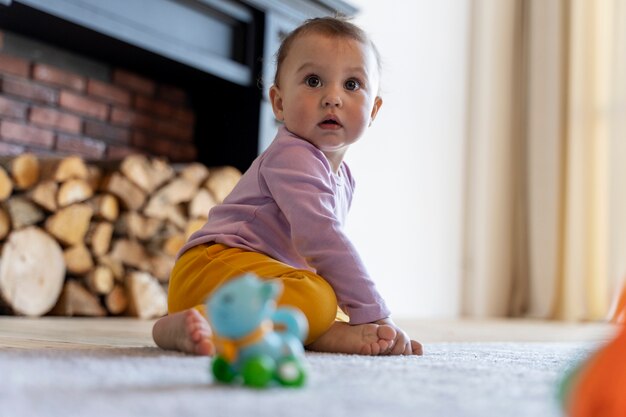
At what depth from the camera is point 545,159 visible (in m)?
3.57

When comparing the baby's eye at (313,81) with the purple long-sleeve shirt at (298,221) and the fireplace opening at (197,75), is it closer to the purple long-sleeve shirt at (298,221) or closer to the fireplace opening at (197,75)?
the purple long-sleeve shirt at (298,221)

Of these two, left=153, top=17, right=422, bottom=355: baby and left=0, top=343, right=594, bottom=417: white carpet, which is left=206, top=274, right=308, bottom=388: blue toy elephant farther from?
left=153, top=17, right=422, bottom=355: baby

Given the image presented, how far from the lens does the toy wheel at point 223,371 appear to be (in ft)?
2.58

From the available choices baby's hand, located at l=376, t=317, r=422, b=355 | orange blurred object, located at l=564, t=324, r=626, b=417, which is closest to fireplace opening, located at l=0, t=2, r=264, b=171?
baby's hand, located at l=376, t=317, r=422, b=355

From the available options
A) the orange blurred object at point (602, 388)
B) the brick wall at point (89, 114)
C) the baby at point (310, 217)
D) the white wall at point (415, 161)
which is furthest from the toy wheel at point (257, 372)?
the white wall at point (415, 161)

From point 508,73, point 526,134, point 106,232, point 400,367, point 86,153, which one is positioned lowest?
point 400,367

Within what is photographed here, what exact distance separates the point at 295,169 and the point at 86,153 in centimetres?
154

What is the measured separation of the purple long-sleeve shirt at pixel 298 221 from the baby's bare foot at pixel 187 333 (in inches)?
8.4

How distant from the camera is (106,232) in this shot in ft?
8.34

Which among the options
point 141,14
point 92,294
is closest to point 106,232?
point 92,294

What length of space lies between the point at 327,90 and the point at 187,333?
0.49 metres

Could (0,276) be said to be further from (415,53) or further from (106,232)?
(415,53)

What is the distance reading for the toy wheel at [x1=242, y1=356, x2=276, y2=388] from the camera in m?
0.75

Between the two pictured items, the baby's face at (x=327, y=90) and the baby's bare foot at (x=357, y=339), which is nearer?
the baby's bare foot at (x=357, y=339)
